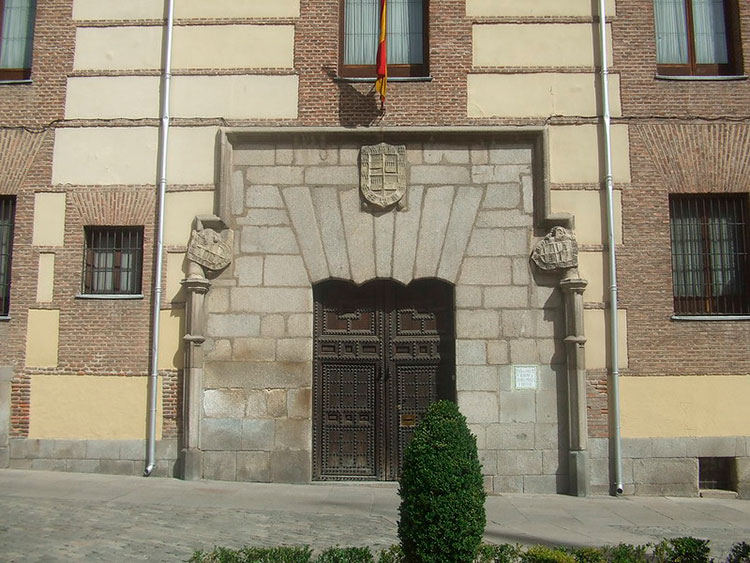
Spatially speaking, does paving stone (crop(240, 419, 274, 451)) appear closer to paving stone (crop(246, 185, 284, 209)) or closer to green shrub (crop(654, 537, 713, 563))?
paving stone (crop(246, 185, 284, 209))

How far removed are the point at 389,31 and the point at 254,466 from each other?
23.2 feet

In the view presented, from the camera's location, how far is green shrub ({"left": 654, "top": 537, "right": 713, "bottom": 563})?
20.0ft

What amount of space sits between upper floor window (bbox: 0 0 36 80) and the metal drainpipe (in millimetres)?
2483

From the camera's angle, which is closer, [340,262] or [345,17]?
[340,262]

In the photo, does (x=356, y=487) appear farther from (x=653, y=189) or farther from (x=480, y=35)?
(x=480, y=35)

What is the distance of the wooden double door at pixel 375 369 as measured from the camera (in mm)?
11094

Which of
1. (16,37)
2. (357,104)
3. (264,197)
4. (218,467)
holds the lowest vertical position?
(218,467)

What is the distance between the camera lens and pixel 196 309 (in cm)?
1092

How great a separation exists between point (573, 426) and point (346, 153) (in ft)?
17.0

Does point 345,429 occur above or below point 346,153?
below

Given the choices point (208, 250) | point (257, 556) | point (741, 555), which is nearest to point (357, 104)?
point (208, 250)

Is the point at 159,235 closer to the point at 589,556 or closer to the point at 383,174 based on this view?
the point at 383,174

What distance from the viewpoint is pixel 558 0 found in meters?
11.6

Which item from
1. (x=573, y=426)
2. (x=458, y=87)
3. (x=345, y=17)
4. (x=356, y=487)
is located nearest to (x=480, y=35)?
(x=458, y=87)
